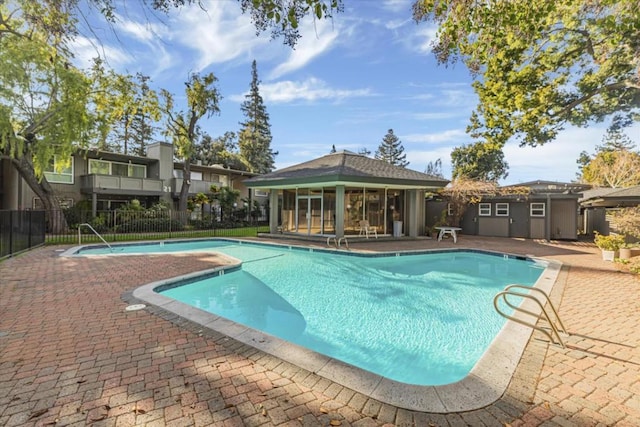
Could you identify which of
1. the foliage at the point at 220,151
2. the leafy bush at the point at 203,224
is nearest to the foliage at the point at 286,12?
the leafy bush at the point at 203,224

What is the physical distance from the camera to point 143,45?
436 centimetres

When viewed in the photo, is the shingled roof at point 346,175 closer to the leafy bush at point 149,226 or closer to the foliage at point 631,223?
the leafy bush at point 149,226

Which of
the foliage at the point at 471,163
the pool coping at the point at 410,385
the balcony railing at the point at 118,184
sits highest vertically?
the foliage at the point at 471,163

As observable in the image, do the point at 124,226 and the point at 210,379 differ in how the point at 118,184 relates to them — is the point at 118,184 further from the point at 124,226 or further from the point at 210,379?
the point at 210,379

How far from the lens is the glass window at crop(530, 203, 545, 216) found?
16328mm

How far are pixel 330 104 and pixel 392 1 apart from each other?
45.1 feet

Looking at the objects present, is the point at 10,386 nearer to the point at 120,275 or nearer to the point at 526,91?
the point at 120,275

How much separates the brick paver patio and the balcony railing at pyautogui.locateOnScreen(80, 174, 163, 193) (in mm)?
16613

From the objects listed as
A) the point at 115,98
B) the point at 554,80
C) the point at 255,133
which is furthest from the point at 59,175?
the point at 554,80

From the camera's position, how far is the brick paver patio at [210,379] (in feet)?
7.62

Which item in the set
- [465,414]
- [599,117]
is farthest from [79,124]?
[599,117]

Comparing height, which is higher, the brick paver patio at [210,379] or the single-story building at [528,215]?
the single-story building at [528,215]

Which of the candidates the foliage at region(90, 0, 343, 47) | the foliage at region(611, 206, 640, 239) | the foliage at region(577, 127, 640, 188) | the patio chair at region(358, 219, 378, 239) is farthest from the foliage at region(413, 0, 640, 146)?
the foliage at region(577, 127, 640, 188)

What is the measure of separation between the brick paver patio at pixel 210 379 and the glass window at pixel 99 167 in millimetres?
18818
